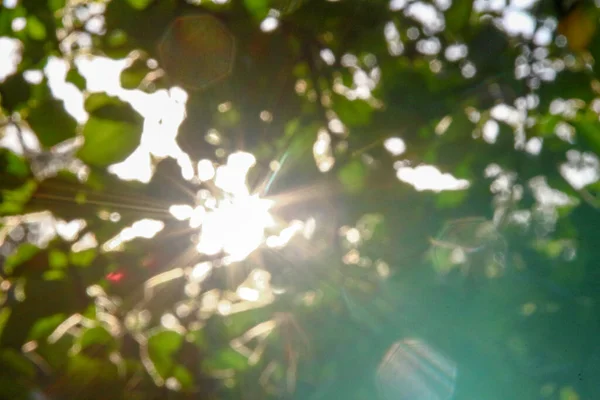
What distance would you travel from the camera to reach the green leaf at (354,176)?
107cm

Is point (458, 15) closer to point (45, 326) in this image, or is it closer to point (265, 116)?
point (265, 116)

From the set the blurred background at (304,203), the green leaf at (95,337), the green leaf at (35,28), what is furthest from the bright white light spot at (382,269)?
the green leaf at (35,28)

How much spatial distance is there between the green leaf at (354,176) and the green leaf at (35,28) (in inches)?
24.7

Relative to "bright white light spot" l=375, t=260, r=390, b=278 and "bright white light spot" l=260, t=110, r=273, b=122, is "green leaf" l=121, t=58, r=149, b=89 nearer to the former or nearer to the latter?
"bright white light spot" l=260, t=110, r=273, b=122

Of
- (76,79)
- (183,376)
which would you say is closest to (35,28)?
(76,79)

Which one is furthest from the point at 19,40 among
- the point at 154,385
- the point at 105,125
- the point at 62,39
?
the point at 154,385

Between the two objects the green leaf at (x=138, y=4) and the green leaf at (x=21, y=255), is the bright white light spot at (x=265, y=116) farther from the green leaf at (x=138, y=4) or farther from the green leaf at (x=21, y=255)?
the green leaf at (x=21, y=255)

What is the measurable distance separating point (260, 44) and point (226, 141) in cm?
22

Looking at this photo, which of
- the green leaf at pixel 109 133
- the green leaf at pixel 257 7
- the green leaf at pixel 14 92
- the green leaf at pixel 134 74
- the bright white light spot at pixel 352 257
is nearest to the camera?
the green leaf at pixel 109 133

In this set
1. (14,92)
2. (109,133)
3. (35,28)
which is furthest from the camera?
(35,28)

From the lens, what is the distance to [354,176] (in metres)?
1.07

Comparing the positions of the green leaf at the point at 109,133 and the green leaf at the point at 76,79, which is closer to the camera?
the green leaf at the point at 109,133

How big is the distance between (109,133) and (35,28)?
371 millimetres

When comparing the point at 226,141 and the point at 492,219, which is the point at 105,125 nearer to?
the point at 226,141
